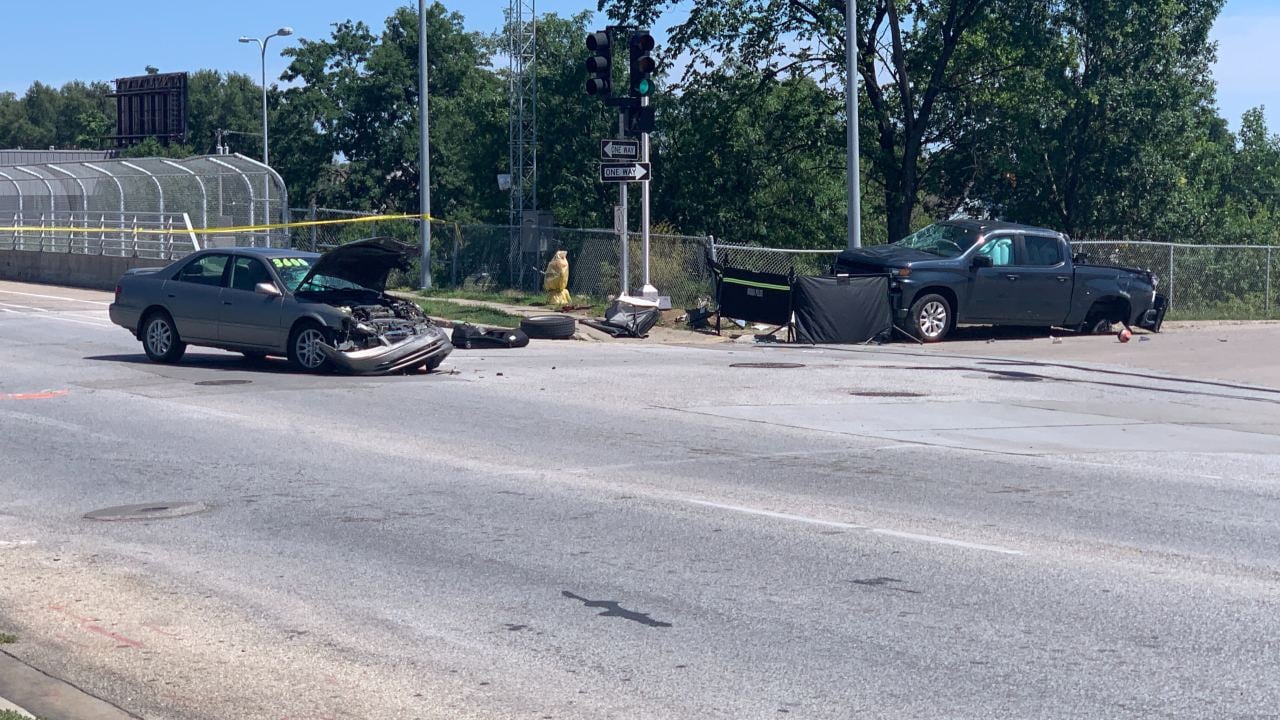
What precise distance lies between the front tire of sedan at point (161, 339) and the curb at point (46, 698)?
41.2 feet

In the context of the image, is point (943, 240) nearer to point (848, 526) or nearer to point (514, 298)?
point (514, 298)

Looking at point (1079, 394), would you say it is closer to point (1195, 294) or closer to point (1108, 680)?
point (1108, 680)

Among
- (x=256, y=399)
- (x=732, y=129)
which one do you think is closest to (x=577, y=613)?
(x=256, y=399)

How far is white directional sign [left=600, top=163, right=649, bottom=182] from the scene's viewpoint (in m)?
24.8

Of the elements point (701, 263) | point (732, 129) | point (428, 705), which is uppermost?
point (732, 129)

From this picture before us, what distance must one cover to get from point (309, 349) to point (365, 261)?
4.32 ft

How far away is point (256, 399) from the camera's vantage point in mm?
14898

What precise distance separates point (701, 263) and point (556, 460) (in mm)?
15971

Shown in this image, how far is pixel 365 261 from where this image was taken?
55.1ft

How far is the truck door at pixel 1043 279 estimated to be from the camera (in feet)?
75.1

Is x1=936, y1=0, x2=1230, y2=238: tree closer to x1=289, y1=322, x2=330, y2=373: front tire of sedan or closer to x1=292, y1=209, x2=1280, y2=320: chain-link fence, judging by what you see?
x1=292, y1=209, x2=1280, y2=320: chain-link fence

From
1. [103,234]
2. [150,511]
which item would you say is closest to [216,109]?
[103,234]

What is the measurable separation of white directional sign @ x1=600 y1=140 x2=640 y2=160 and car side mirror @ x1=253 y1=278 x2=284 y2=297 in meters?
9.03

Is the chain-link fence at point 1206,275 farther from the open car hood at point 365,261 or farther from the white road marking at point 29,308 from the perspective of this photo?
the white road marking at point 29,308
